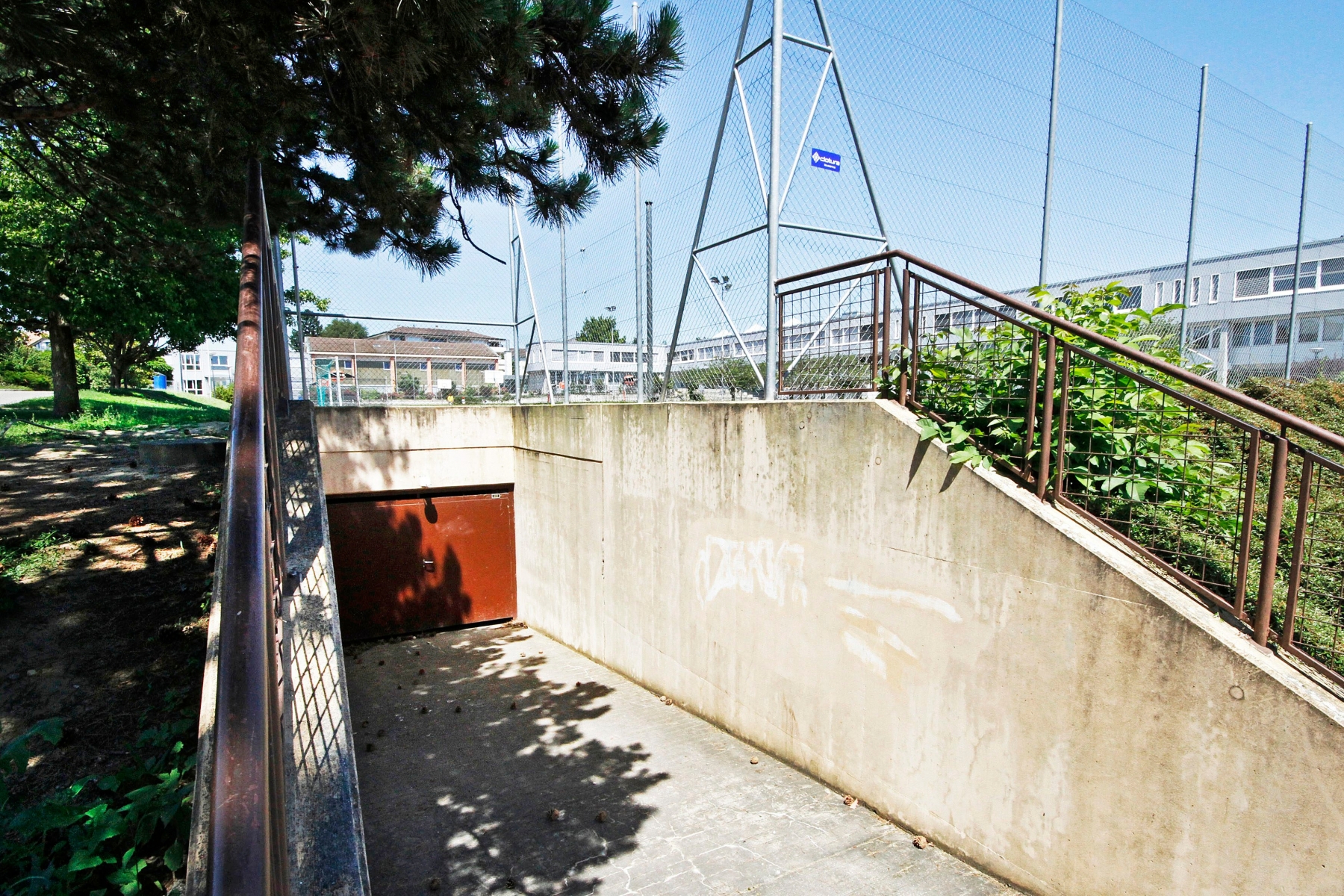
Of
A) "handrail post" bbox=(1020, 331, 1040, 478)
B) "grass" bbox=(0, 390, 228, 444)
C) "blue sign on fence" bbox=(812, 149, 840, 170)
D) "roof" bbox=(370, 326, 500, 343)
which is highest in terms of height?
"blue sign on fence" bbox=(812, 149, 840, 170)

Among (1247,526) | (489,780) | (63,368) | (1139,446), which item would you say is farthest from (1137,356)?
(63,368)

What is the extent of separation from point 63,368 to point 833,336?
17061 mm

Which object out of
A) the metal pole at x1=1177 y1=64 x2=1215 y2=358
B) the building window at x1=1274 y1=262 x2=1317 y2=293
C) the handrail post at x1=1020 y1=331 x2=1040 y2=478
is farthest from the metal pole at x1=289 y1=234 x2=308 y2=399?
the building window at x1=1274 y1=262 x2=1317 y2=293

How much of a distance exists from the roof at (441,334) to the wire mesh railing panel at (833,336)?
6.30 m

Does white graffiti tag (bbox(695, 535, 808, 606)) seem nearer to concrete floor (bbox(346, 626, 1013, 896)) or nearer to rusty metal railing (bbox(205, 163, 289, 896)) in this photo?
concrete floor (bbox(346, 626, 1013, 896))

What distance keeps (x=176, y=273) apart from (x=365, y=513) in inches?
129

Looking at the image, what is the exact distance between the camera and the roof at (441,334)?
9023 mm

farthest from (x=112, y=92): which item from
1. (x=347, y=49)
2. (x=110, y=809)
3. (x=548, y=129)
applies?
(x=110, y=809)

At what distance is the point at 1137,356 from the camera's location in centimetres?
273

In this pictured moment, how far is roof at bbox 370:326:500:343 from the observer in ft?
29.6

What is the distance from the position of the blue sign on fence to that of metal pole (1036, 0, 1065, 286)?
72.8 inches

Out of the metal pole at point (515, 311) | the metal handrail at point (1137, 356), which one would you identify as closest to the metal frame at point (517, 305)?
the metal pole at point (515, 311)

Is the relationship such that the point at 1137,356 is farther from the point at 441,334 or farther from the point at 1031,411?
the point at 441,334

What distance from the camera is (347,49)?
371cm
